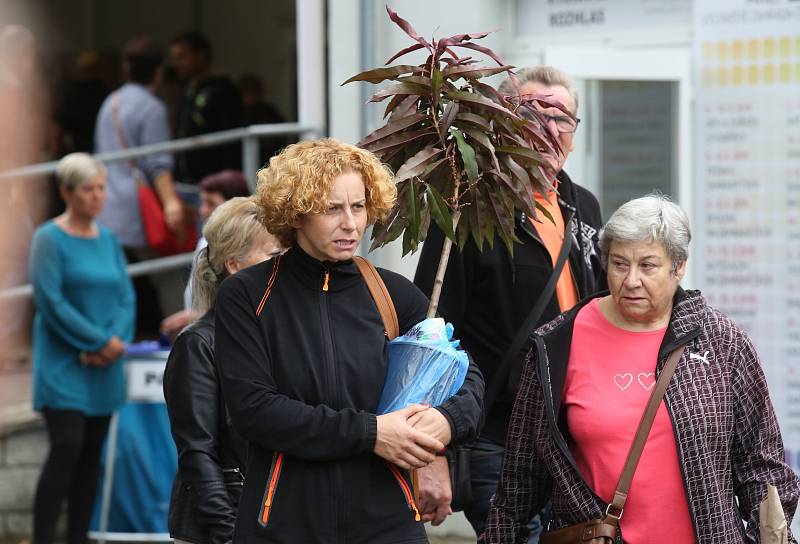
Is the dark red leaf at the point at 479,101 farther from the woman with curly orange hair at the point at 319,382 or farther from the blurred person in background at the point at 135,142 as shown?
the blurred person in background at the point at 135,142

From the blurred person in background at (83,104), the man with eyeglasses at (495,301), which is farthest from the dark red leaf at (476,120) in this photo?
the blurred person in background at (83,104)

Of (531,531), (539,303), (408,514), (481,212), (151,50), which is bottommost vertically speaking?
(531,531)

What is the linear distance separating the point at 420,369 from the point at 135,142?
6.08 m

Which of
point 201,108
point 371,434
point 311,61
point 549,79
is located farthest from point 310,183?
point 201,108

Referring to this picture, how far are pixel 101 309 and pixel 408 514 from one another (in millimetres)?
4168

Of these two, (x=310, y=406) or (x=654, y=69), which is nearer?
(x=310, y=406)

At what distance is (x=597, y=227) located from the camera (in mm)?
4324

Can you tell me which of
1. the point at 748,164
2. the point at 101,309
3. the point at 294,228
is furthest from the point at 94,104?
the point at 294,228

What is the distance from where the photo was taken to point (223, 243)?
382 cm

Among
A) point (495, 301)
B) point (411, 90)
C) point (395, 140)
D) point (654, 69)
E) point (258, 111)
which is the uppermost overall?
point (258, 111)

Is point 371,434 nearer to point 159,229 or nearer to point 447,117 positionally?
point 447,117

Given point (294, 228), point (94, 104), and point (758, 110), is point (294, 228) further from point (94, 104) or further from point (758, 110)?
point (94, 104)

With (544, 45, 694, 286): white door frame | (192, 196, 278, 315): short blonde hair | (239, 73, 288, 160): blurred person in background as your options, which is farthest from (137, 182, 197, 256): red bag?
(192, 196, 278, 315): short blonde hair

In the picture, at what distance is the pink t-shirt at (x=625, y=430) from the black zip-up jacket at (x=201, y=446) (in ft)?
3.10
